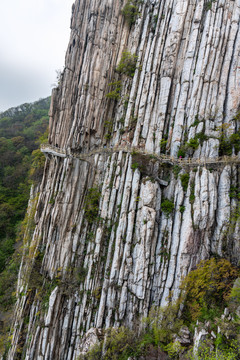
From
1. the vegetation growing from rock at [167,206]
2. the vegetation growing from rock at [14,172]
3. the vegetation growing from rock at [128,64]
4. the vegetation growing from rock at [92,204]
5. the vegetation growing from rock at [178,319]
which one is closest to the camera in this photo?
the vegetation growing from rock at [178,319]

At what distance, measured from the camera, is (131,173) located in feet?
60.2

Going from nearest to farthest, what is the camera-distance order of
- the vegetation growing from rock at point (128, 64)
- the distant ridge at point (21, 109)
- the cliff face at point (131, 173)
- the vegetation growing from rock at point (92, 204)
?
the cliff face at point (131, 173) → the vegetation growing from rock at point (92, 204) → the vegetation growing from rock at point (128, 64) → the distant ridge at point (21, 109)

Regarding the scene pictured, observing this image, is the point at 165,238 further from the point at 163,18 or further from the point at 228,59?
the point at 163,18

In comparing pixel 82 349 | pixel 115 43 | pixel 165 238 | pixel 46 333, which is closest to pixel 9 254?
pixel 46 333

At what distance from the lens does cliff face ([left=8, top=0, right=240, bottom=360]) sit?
15.0 meters

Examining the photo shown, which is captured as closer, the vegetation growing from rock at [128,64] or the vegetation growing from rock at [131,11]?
the vegetation growing from rock at [128,64]

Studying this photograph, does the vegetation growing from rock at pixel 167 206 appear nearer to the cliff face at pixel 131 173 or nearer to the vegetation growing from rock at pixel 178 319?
the cliff face at pixel 131 173

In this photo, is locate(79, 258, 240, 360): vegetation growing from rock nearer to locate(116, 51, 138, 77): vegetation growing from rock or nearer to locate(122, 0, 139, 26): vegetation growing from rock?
locate(116, 51, 138, 77): vegetation growing from rock

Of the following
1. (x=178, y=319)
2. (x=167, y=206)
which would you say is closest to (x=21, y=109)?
(x=167, y=206)

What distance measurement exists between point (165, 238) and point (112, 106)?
707 inches

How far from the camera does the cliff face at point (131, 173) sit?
49.4 feet

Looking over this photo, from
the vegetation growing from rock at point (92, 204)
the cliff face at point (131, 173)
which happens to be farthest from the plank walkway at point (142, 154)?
the vegetation growing from rock at point (92, 204)

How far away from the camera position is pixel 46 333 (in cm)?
1695

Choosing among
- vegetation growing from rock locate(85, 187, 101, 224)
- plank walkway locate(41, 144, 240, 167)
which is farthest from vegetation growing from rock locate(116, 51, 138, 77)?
vegetation growing from rock locate(85, 187, 101, 224)
